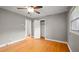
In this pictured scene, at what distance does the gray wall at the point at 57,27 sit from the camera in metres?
5.92

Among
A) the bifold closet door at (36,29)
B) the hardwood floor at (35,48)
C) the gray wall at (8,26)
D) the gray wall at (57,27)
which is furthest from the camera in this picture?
the bifold closet door at (36,29)

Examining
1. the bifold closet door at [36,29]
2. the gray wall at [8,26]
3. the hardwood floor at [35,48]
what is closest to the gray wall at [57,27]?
the hardwood floor at [35,48]

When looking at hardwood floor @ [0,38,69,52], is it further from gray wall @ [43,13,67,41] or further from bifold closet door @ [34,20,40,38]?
bifold closet door @ [34,20,40,38]

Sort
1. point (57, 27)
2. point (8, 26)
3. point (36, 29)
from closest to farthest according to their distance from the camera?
point (8, 26), point (57, 27), point (36, 29)

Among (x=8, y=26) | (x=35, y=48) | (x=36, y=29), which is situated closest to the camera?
(x=35, y=48)

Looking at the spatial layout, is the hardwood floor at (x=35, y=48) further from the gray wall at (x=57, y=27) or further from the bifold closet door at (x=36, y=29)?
the bifold closet door at (x=36, y=29)

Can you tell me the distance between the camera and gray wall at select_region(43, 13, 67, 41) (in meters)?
5.92

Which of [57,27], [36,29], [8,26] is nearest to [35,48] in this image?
[8,26]

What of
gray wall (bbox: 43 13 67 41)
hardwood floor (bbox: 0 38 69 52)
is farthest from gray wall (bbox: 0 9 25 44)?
gray wall (bbox: 43 13 67 41)

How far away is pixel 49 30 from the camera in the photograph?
7.16 m

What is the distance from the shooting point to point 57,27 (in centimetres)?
641

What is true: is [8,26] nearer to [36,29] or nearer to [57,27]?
[57,27]
